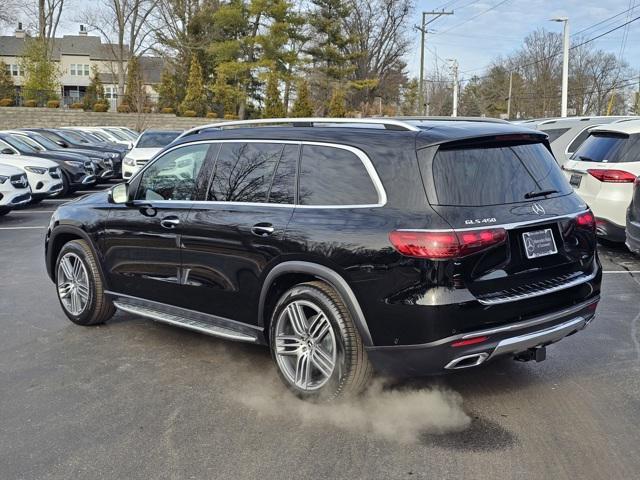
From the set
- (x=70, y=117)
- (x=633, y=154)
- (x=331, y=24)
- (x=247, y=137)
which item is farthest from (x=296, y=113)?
(x=247, y=137)

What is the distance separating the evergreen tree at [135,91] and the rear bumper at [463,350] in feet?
140

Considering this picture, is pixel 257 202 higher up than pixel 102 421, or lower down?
higher up

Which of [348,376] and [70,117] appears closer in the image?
[348,376]

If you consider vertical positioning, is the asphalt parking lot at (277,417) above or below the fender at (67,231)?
below

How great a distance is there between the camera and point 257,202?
4539mm

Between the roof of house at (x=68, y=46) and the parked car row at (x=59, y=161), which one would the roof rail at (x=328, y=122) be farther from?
the roof of house at (x=68, y=46)

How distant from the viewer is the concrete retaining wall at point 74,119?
4275 cm

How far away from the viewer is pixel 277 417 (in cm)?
408

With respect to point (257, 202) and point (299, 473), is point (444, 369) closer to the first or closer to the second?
point (299, 473)

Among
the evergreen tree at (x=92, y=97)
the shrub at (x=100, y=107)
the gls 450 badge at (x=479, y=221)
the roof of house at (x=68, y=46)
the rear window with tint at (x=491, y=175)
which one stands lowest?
the gls 450 badge at (x=479, y=221)

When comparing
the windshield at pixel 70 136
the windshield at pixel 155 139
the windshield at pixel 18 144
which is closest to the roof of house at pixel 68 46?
the windshield at pixel 70 136

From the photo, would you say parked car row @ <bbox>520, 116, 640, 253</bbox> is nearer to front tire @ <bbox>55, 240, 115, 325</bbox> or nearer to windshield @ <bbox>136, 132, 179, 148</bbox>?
front tire @ <bbox>55, 240, 115, 325</bbox>

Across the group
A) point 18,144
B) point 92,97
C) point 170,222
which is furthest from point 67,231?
point 92,97

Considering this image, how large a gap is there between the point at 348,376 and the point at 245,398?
78cm
